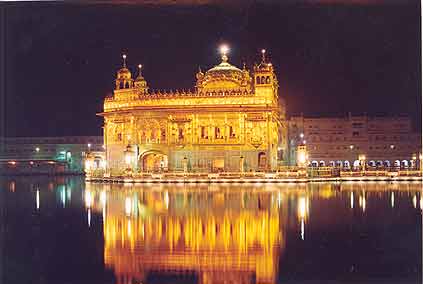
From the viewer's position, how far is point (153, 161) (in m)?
→ 26.9

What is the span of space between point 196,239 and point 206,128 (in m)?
15.7

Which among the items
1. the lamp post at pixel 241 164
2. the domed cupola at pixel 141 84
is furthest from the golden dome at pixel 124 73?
the lamp post at pixel 241 164

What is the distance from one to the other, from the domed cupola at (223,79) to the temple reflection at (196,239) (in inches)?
465

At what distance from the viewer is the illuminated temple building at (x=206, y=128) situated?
2400 centimetres

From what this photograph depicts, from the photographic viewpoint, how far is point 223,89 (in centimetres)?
2530

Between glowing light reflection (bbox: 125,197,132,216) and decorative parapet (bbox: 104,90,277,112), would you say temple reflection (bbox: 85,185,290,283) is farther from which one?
decorative parapet (bbox: 104,90,277,112)

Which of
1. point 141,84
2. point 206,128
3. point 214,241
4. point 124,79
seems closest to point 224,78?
point 206,128

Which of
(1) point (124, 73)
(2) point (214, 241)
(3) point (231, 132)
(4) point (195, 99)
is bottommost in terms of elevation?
(2) point (214, 241)

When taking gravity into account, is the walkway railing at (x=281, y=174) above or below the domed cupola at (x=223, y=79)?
below

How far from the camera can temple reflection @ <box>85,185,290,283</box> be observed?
7102 millimetres

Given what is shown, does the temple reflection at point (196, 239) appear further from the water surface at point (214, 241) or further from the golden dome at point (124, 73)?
the golden dome at point (124, 73)

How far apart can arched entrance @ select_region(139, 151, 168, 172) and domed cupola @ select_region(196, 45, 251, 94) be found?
10.3 ft

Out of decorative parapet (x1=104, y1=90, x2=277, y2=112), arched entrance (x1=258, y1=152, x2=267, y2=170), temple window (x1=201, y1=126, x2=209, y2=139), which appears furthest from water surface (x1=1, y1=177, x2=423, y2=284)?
decorative parapet (x1=104, y1=90, x2=277, y2=112)

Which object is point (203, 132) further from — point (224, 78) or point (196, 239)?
point (196, 239)
